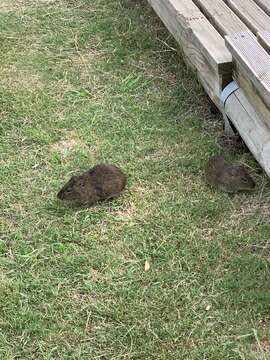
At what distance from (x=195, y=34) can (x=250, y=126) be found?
2.77 ft

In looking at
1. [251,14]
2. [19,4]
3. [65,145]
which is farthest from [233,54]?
[19,4]

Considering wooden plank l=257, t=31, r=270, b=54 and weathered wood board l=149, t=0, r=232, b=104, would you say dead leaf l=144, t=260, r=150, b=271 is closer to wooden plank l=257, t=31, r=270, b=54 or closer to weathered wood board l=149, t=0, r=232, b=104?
weathered wood board l=149, t=0, r=232, b=104

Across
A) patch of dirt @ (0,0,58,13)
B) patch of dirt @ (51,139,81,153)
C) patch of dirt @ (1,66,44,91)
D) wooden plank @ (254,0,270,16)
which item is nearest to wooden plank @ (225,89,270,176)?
wooden plank @ (254,0,270,16)

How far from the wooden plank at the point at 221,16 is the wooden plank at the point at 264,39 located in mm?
320

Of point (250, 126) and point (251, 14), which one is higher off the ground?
point (251, 14)

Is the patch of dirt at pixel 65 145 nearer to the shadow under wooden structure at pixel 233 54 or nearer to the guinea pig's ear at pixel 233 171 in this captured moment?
the shadow under wooden structure at pixel 233 54

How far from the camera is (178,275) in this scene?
3.49 m

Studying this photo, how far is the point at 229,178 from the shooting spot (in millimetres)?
3932

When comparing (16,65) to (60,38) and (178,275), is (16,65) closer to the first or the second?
(60,38)

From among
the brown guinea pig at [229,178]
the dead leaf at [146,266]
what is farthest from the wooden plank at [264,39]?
the dead leaf at [146,266]

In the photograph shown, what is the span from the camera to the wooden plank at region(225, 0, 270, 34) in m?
4.50

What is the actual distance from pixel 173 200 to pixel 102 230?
1.52ft

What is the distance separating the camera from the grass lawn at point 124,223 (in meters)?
3.24

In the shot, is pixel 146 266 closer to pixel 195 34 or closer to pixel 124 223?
pixel 124 223
